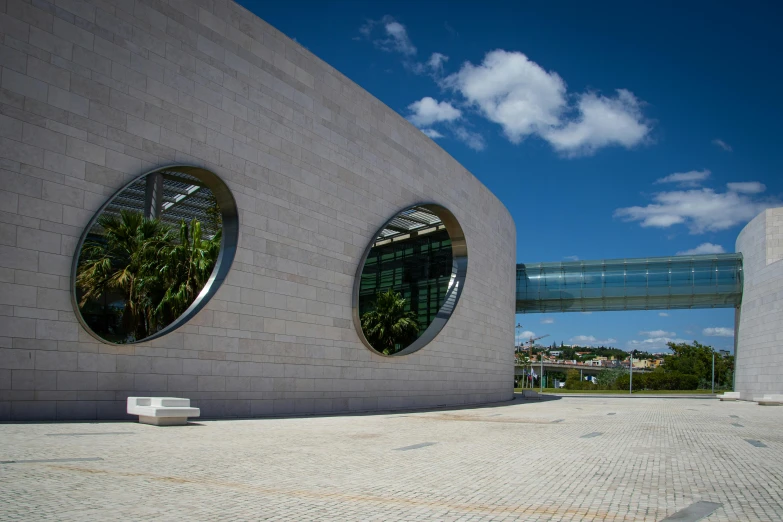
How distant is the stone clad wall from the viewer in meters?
9.72

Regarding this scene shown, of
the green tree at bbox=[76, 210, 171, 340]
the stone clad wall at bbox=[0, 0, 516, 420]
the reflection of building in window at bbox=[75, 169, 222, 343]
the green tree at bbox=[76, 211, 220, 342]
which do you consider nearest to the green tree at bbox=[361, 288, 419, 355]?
A: the stone clad wall at bbox=[0, 0, 516, 420]

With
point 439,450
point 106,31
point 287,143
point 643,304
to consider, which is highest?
point 106,31

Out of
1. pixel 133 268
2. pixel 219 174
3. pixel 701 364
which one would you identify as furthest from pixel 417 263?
pixel 701 364

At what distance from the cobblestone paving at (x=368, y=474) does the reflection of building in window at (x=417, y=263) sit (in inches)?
668

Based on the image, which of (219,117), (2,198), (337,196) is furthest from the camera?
(337,196)

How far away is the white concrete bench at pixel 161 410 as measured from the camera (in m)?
9.83

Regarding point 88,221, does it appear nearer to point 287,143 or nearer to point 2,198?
point 2,198

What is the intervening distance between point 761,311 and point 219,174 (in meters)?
24.3

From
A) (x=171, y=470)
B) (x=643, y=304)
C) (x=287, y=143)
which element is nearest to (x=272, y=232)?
(x=287, y=143)

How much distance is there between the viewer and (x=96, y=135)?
10.6 m

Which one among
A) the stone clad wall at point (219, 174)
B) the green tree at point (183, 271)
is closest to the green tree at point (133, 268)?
the green tree at point (183, 271)

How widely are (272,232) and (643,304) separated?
23.4 m

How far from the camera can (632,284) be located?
30781 mm

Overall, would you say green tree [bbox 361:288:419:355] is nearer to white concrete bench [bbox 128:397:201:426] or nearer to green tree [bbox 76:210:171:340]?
green tree [bbox 76:210:171:340]
